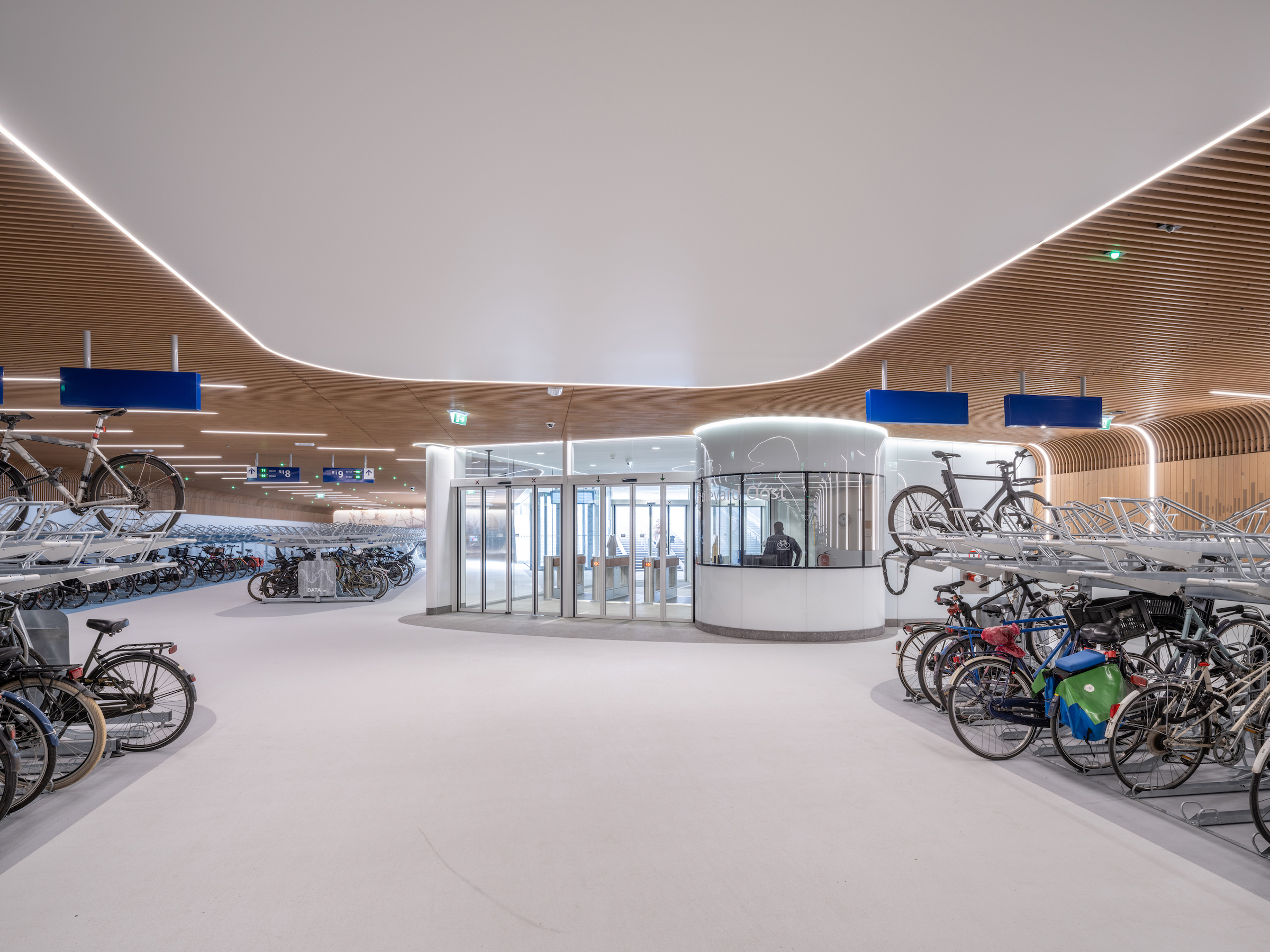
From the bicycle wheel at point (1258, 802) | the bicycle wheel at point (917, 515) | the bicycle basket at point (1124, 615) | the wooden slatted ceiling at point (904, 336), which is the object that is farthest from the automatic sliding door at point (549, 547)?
the bicycle wheel at point (1258, 802)

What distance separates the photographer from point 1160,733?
3908 millimetres

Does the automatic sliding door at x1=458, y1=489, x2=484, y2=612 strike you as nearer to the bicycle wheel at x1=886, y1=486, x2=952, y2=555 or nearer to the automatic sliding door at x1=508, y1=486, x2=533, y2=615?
the automatic sliding door at x1=508, y1=486, x2=533, y2=615

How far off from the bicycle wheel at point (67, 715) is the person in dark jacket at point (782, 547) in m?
7.42

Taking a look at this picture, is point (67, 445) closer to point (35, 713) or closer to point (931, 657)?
point (35, 713)

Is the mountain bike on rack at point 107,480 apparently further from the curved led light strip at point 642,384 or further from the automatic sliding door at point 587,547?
the automatic sliding door at point 587,547

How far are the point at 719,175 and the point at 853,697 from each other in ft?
15.3

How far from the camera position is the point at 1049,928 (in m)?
2.70

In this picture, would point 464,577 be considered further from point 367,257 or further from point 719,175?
point 719,175

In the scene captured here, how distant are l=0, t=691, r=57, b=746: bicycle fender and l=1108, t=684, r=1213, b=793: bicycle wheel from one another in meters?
5.67

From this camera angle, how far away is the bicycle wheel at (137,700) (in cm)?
480

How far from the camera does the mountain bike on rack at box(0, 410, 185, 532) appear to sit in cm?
543

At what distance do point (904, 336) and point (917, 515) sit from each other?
1.50m

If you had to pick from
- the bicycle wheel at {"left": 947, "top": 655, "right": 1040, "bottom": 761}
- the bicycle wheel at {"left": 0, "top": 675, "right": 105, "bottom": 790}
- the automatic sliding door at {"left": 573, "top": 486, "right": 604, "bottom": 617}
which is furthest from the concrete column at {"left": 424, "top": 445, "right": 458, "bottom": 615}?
the bicycle wheel at {"left": 947, "top": 655, "right": 1040, "bottom": 761}

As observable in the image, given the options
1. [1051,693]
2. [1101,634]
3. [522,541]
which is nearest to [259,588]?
[522,541]
